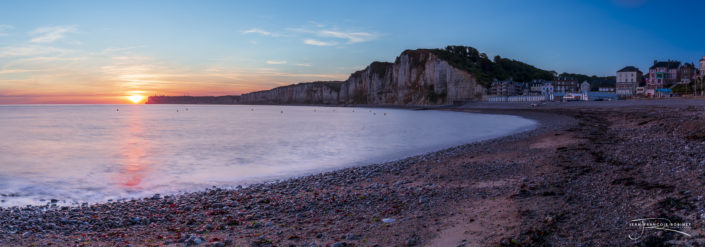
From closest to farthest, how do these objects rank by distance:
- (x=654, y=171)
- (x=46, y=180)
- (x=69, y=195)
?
1. (x=654, y=171)
2. (x=69, y=195)
3. (x=46, y=180)

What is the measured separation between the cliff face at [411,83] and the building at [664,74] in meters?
32.7

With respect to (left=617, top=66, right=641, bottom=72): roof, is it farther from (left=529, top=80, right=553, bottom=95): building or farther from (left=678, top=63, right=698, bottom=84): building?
(left=529, top=80, right=553, bottom=95): building

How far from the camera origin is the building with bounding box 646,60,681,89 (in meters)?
76.6

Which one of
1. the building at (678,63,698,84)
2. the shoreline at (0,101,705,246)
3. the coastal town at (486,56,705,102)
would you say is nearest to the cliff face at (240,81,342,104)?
the coastal town at (486,56,705,102)

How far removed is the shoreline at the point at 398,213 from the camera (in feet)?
14.0

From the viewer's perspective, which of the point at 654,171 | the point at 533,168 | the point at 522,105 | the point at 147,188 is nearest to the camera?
the point at 654,171

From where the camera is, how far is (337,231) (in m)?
4.79

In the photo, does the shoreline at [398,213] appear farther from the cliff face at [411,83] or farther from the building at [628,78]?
the building at [628,78]

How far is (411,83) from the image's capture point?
341ft

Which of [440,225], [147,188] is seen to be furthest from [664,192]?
[147,188]

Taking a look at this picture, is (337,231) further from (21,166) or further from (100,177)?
(21,166)

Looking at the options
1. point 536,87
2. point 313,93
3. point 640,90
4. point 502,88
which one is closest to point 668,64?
point 640,90

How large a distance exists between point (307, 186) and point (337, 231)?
3518 mm

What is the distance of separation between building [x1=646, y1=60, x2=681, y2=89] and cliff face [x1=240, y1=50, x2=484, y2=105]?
32.7 m
